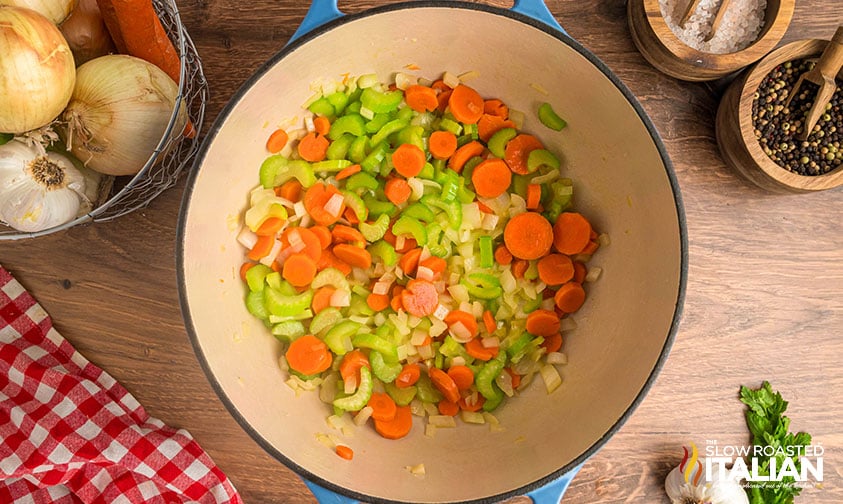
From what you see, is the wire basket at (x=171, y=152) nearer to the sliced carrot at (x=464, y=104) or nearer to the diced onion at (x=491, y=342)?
the sliced carrot at (x=464, y=104)

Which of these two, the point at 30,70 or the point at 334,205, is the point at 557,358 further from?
the point at 30,70

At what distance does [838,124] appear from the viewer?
5.59 feet

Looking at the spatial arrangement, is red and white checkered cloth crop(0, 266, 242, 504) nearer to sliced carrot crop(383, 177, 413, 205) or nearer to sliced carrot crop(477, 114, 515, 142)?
sliced carrot crop(383, 177, 413, 205)

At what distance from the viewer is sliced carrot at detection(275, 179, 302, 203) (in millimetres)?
1674

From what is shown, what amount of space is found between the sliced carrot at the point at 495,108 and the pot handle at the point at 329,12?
0.30m

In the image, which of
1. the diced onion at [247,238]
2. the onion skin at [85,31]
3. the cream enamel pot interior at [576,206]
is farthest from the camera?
the diced onion at [247,238]

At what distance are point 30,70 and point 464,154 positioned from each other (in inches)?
38.6

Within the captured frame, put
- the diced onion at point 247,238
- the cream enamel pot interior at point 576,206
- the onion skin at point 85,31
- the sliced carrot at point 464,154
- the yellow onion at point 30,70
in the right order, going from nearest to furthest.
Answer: the yellow onion at point 30,70, the cream enamel pot interior at point 576,206, the onion skin at point 85,31, the diced onion at point 247,238, the sliced carrot at point 464,154

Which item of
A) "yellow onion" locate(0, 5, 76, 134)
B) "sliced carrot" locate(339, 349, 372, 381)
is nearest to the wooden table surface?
"sliced carrot" locate(339, 349, 372, 381)

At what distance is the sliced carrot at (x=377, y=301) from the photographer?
1.69 m

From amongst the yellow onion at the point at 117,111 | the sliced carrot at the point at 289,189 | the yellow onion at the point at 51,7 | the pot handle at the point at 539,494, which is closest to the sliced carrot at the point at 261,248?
the sliced carrot at the point at 289,189

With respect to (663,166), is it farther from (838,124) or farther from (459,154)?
(838,124)

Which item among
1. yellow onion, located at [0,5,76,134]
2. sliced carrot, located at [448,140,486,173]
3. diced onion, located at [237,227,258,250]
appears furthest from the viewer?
sliced carrot, located at [448,140,486,173]

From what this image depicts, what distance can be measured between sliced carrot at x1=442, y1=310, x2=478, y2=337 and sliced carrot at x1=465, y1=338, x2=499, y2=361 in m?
0.04
